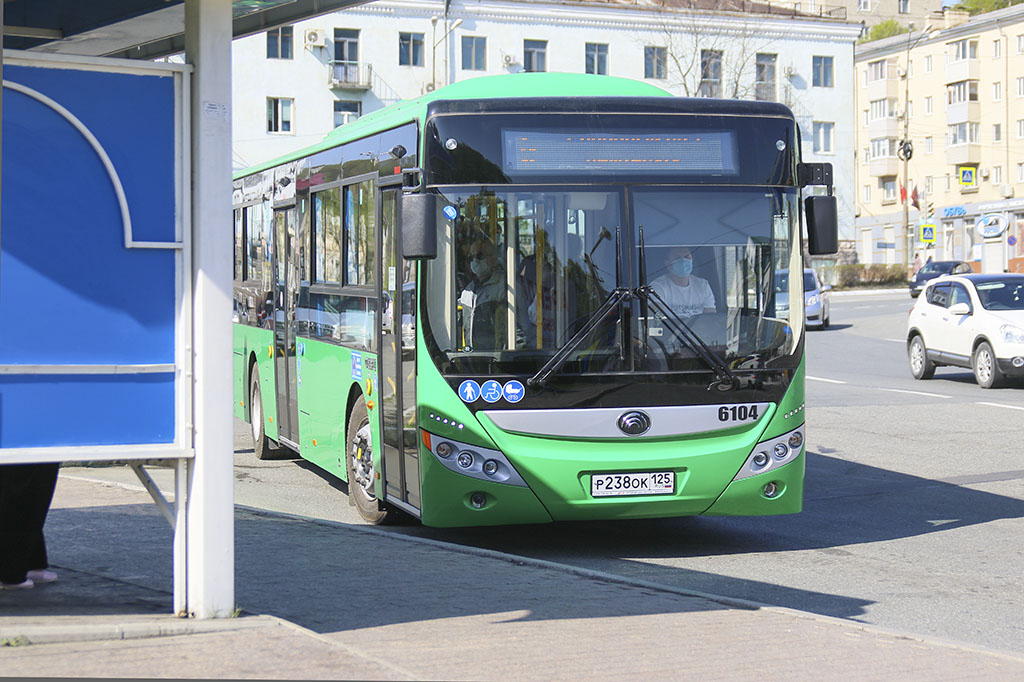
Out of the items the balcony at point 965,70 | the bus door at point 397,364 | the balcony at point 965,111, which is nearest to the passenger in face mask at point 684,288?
the bus door at point 397,364

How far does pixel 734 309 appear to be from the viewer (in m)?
9.45

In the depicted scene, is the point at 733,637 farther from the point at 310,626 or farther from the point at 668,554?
the point at 668,554

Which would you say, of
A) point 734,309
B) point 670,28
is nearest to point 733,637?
point 734,309

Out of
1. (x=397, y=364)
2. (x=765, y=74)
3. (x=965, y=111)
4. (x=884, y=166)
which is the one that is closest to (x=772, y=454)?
(x=397, y=364)

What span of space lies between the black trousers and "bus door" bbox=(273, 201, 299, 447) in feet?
19.0

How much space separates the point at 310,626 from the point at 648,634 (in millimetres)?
1553

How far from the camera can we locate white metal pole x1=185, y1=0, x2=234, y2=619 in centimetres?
643

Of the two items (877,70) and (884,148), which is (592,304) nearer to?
(884,148)

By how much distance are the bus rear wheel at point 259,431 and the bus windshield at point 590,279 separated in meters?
6.00

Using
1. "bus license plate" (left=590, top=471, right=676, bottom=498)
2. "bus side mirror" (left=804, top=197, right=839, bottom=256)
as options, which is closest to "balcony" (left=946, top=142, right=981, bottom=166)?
"bus side mirror" (left=804, top=197, right=839, bottom=256)

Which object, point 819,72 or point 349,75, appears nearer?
point 349,75

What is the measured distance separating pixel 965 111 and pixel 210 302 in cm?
9316

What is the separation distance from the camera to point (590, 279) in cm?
925

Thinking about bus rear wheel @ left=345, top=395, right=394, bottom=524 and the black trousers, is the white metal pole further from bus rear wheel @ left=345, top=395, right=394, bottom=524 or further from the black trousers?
bus rear wheel @ left=345, top=395, right=394, bottom=524
